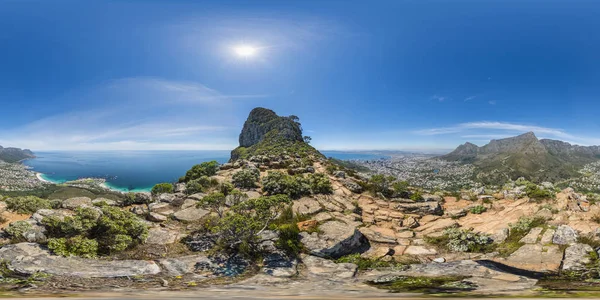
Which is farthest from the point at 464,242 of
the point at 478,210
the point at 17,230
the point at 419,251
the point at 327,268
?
the point at 17,230

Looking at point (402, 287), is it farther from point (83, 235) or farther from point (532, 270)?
point (83, 235)

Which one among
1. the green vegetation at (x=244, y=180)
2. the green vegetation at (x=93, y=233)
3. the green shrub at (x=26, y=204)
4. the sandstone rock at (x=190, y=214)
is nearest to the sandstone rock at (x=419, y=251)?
the sandstone rock at (x=190, y=214)

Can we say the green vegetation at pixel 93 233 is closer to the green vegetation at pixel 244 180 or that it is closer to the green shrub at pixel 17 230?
the green shrub at pixel 17 230

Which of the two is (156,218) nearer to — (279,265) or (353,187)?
(279,265)

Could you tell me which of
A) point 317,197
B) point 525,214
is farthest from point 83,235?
point 525,214

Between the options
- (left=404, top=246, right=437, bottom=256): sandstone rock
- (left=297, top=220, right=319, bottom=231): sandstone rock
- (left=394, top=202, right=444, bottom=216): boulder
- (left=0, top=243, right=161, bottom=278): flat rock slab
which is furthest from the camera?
(left=394, top=202, right=444, bottom=216): boulder

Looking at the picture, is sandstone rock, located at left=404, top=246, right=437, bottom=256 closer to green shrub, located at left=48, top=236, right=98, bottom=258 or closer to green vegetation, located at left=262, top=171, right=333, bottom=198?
green vegetation, located at left=262, top=171, right=333, bottom=198

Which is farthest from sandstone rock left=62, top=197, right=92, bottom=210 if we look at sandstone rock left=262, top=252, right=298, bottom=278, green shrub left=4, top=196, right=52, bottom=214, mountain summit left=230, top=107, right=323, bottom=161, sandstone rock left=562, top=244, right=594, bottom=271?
mountain summit left=230, top=107, right=323, bottom=161
